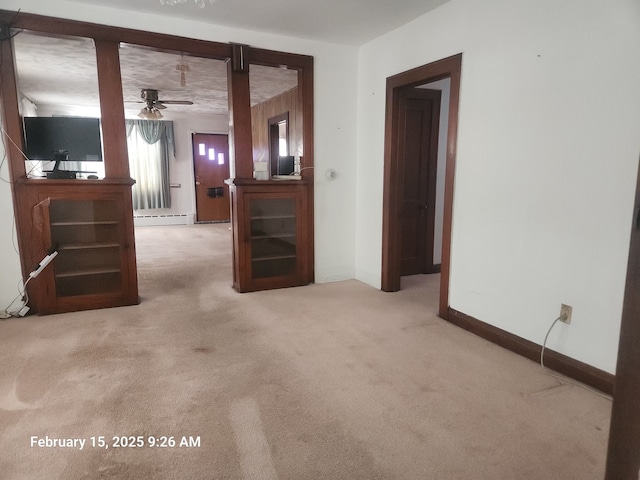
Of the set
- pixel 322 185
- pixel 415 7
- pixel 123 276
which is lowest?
pixel 123 276

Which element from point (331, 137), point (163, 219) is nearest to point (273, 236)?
point (331, 137)

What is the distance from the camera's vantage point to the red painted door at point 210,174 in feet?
32.1

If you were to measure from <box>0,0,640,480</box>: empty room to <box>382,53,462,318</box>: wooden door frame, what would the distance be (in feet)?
0.07

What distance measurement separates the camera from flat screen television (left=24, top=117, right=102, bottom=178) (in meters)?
3.40

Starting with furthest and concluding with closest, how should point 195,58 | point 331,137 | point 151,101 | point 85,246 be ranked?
point 151,101, point 195,58, point 331,137, point 85,246

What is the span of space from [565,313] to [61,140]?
4.24 metres

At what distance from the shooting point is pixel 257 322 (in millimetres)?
3324

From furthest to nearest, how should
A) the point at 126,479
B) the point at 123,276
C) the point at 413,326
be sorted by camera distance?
the point at 123,276, the point at 413,326, the point at 126,479

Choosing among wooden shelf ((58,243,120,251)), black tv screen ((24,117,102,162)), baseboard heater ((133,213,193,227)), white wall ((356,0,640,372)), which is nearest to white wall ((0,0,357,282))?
white wall ((356,0,640,372))

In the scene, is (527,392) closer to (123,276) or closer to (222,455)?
(222,455)

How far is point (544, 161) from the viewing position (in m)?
2.53

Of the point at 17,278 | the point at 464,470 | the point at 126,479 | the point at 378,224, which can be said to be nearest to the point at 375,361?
the point at 464,470

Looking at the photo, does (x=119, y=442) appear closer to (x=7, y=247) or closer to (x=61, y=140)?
(x=7, y=247)

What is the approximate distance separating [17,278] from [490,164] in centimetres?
403
